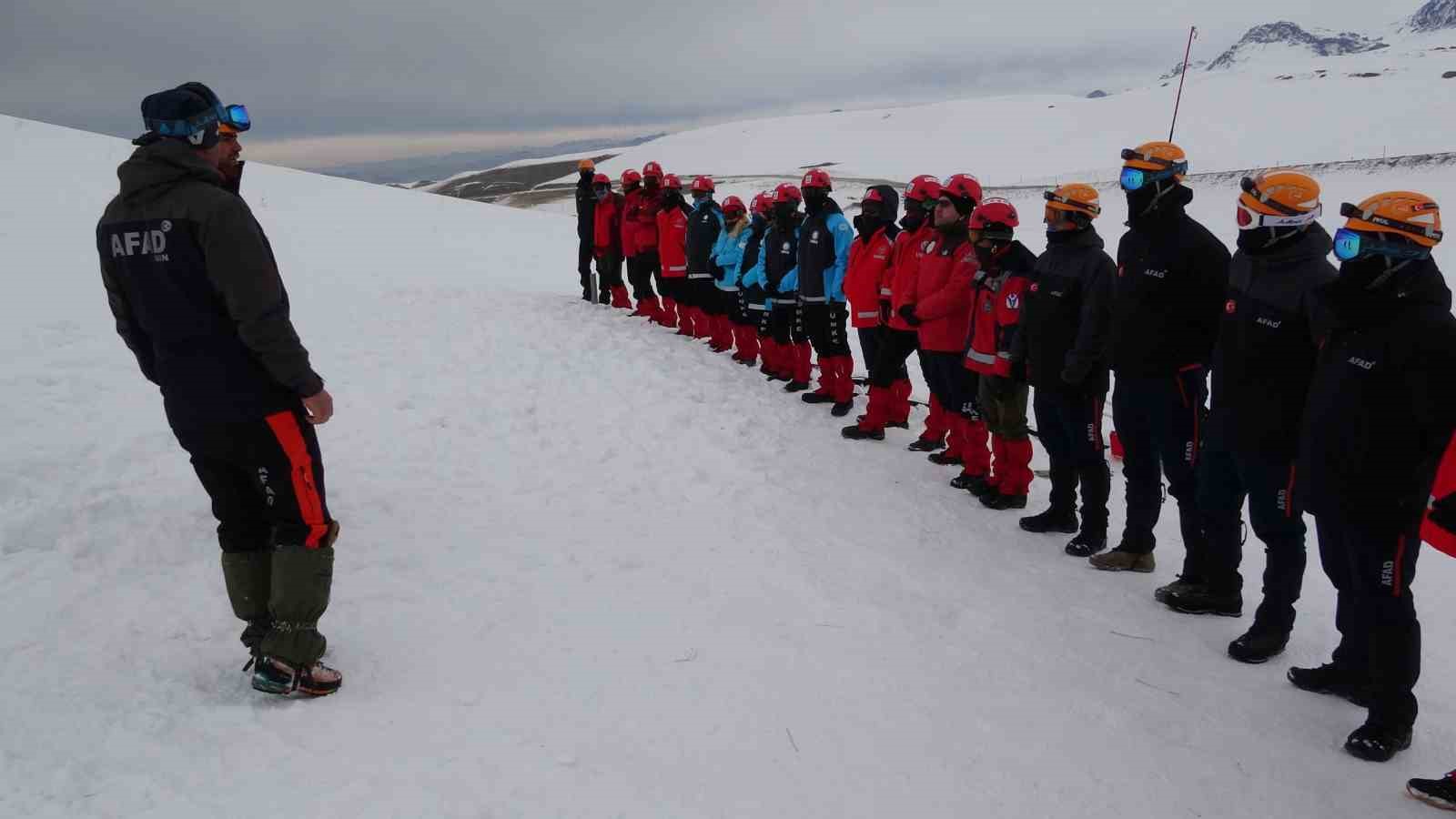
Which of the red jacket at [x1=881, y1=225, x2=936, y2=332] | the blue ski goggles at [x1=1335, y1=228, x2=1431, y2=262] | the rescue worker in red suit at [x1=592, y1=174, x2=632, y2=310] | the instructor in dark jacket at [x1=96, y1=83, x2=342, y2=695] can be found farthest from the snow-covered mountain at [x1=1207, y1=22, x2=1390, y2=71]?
the instructor in dark jacket at [x1=96, y1=83, x2=342, y2=695]

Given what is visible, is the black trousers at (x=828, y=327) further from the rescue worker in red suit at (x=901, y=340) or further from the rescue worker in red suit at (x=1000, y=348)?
the rescue worker in red suit at (x=1000, y=348)

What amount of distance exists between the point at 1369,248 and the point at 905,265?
403 centimetres

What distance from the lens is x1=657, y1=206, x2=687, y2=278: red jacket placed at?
1102 centimetres

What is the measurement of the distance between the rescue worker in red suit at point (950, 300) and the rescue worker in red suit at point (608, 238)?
6.85m

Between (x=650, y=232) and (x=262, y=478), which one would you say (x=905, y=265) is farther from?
(x=650, y=232)

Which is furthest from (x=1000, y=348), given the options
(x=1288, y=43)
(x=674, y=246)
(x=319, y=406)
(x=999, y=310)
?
(x=1288, y=43)

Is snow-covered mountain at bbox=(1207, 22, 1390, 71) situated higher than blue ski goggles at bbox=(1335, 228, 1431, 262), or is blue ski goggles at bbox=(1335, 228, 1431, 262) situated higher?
snow-covered mountain at bbox=(1207, 22, 1390, 71)

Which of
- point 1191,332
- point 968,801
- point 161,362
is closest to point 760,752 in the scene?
point 968,801

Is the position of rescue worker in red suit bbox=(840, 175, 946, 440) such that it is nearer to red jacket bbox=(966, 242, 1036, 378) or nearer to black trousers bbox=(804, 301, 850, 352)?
black trousers bbox=(804, 301, 850, 352)

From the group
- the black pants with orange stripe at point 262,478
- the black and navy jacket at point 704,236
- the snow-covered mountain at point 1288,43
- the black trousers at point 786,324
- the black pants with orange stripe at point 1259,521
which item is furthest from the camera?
the snow-covered mountain at point 1288,43

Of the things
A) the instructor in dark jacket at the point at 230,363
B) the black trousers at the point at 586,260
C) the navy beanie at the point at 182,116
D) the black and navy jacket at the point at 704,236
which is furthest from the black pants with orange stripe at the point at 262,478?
the black trousers at the point at 586,260

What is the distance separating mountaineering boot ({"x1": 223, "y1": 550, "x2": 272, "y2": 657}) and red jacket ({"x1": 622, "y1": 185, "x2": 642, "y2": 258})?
8.97 meters

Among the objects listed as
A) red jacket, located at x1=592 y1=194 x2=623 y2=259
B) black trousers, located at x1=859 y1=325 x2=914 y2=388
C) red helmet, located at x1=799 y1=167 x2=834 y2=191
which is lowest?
black trousers, located at x1=859 y1=325 x2=914 y2=388

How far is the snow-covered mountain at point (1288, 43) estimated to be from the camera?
540 feet
